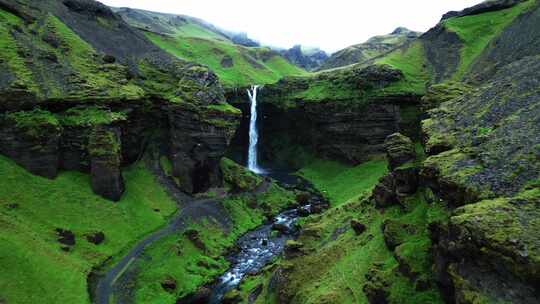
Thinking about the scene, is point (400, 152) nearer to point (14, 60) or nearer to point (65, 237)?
point (65, 237)

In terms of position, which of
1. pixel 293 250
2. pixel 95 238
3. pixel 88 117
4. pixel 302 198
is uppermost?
pixel 88 117

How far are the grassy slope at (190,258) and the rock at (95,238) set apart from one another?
7.46 m

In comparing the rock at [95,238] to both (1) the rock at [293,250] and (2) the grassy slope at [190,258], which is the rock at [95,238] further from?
(1) the rock at [293,250]

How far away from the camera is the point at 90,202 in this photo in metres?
72.1

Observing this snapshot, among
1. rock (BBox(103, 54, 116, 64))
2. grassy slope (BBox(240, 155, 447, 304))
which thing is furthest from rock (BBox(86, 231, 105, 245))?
rock (BBox(103, 54, 116, 64))

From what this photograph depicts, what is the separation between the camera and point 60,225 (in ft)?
211

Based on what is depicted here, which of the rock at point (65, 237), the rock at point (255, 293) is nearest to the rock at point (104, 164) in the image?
the rock at point (65, 237)

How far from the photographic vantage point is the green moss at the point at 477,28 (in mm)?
120019

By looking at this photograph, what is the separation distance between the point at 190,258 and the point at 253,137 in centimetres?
7653

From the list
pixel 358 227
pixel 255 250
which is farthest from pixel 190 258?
pixel 358 227

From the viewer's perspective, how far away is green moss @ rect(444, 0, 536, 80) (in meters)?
120

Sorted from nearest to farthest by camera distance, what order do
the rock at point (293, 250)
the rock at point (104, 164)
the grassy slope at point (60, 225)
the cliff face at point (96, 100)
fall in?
the grassy slope at point (60, 225), the rock at point (293, 250), the cliff face at point (96, 100), the rock at point (104, 164)

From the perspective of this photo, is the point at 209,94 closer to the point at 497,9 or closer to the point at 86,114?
the point at 86,114

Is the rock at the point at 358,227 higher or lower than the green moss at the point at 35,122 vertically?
lower
